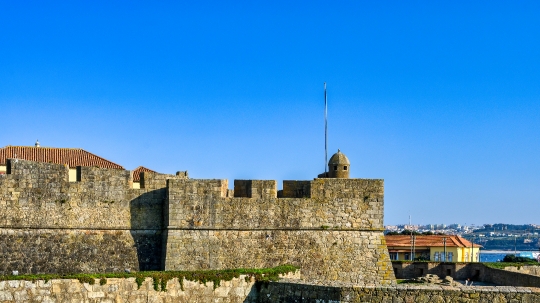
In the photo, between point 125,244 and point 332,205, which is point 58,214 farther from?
point 332,205

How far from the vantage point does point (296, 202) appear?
25.0m

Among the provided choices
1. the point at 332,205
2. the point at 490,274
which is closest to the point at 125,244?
the point at 332,205

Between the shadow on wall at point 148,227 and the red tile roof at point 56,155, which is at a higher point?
the red tile roof at point 56,155

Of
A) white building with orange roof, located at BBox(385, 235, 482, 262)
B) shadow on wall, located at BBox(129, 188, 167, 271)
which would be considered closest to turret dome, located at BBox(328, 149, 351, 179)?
shadow on wall, located at BBox(129, 188, 167, 271)

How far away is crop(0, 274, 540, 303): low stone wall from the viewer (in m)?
17.6

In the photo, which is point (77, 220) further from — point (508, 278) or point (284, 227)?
point (508, 278)

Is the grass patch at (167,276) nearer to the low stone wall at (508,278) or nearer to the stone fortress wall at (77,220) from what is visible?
the stone fortress wall at (77,220)

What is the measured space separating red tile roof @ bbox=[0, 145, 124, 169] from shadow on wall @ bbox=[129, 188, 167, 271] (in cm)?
1779

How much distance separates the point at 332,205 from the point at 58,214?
999cm

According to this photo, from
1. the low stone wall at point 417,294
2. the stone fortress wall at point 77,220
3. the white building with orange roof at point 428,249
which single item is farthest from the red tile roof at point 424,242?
the low stone wall at point 417,294

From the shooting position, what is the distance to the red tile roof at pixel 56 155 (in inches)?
1613

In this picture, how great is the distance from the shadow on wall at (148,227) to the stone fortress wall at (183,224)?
37mm

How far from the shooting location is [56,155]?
1676 inches

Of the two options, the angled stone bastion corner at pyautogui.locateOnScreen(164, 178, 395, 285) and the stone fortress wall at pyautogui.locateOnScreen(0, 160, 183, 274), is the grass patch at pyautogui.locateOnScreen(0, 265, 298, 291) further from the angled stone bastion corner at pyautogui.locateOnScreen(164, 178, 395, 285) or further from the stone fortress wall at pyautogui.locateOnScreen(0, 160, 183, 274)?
the stone fortress wall at pyautogui.locateOnScreen(0, 160, 183, 274)
